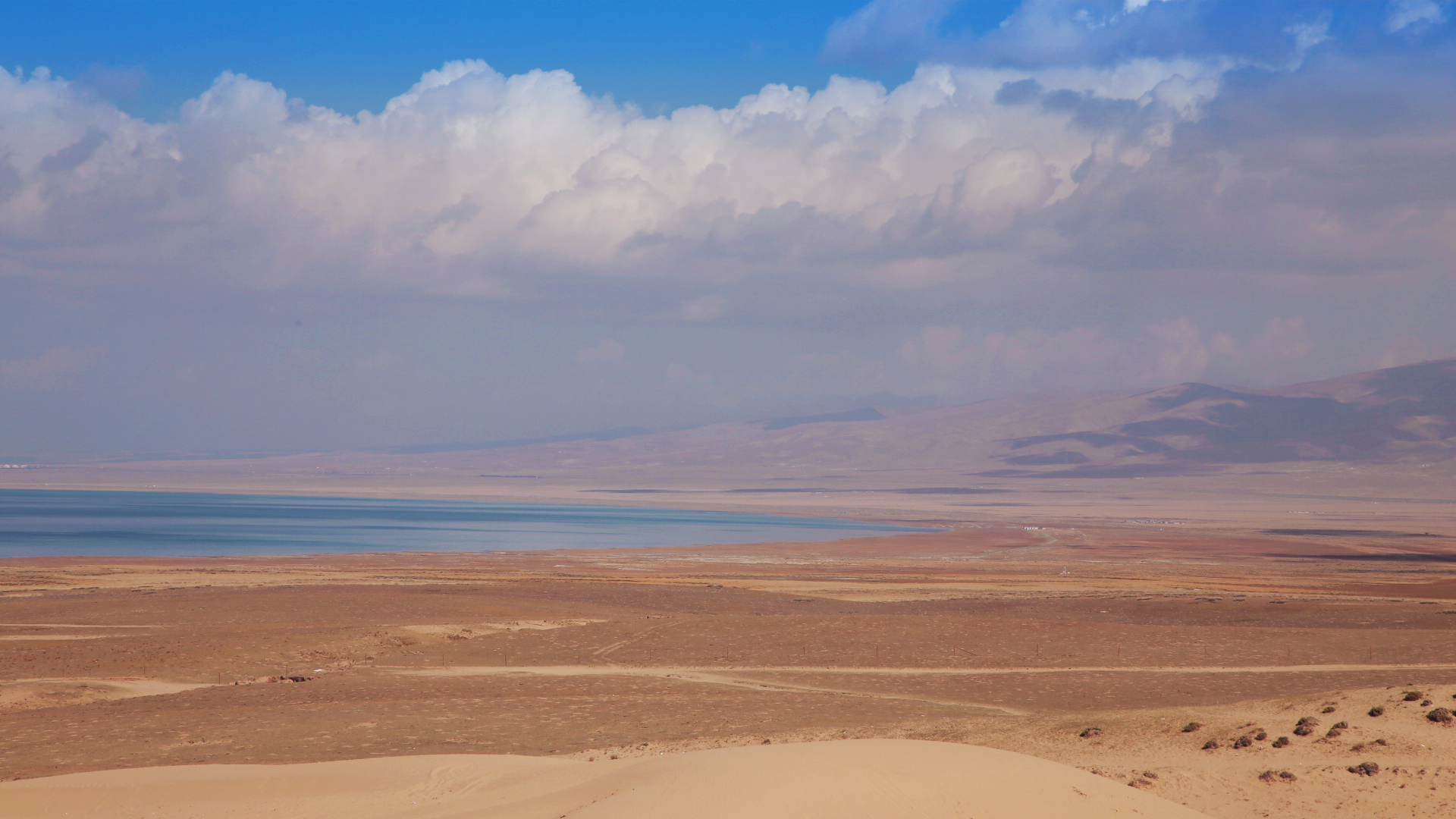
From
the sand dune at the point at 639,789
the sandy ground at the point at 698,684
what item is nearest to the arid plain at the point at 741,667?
the sandy ground at the point at 698,684

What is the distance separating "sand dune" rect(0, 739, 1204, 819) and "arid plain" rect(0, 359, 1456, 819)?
0.26 m

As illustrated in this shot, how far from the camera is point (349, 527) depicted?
89.0 m

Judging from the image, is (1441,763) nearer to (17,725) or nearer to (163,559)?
(17,725)

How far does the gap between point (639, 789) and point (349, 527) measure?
8472cm

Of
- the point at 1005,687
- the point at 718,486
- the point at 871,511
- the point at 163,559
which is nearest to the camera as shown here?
the point at 1005,687

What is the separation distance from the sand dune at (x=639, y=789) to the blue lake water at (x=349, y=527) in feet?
174

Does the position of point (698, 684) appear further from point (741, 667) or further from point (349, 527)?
point (349, 527)

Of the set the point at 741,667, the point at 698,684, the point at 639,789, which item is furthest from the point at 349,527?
the point at 639,789

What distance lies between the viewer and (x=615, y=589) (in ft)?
135

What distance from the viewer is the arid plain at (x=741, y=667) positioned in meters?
14.1

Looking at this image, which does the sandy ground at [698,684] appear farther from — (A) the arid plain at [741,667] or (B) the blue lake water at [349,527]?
(B) the blue lake water at [349,527]

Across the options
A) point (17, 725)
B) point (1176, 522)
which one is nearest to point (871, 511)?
point (1176, 522)

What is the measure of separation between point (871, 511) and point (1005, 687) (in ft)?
342

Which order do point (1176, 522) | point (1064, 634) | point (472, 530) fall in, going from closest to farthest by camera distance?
point (1064, 634)
point (472, 530)
point (1176, 522)
